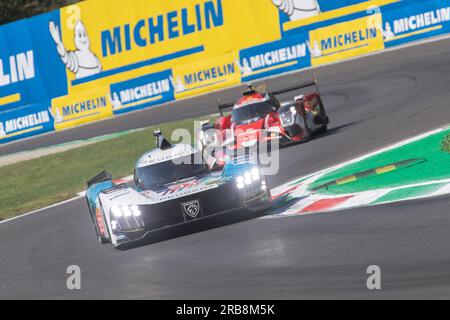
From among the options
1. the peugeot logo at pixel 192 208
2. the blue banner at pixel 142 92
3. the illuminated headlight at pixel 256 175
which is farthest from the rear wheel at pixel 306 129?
the blue banner at pixel 142 92

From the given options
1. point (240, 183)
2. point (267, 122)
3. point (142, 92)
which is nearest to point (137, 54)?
point (142, 92)

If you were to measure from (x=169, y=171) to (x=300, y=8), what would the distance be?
57.2 ft

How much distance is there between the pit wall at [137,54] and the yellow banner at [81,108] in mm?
33

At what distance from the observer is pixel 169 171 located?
12.6 m

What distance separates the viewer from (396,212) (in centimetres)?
999

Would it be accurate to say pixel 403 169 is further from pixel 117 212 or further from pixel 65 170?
pixel 65 170

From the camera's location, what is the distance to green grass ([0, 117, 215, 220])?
62.4 ft

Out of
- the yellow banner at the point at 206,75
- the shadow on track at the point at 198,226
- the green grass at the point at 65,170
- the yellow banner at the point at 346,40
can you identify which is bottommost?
the green grass at the point at 65,170

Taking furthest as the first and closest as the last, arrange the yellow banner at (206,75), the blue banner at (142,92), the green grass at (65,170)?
the blue banner at (142,92) → the yellow banner at (206,75) → the green grass at (65,170)

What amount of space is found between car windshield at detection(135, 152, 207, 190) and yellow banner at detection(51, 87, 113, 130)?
17.6 meters

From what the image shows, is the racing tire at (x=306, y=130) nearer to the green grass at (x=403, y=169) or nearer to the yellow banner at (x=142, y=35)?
the green grass at (x=403, y=169)

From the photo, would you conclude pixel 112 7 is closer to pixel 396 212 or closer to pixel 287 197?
pixel 287 197

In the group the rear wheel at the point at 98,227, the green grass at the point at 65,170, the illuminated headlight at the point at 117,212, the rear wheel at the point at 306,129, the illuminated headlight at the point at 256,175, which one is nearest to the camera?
the illuminated headlight at the point at 117,212

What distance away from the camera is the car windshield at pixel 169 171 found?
12.5m
